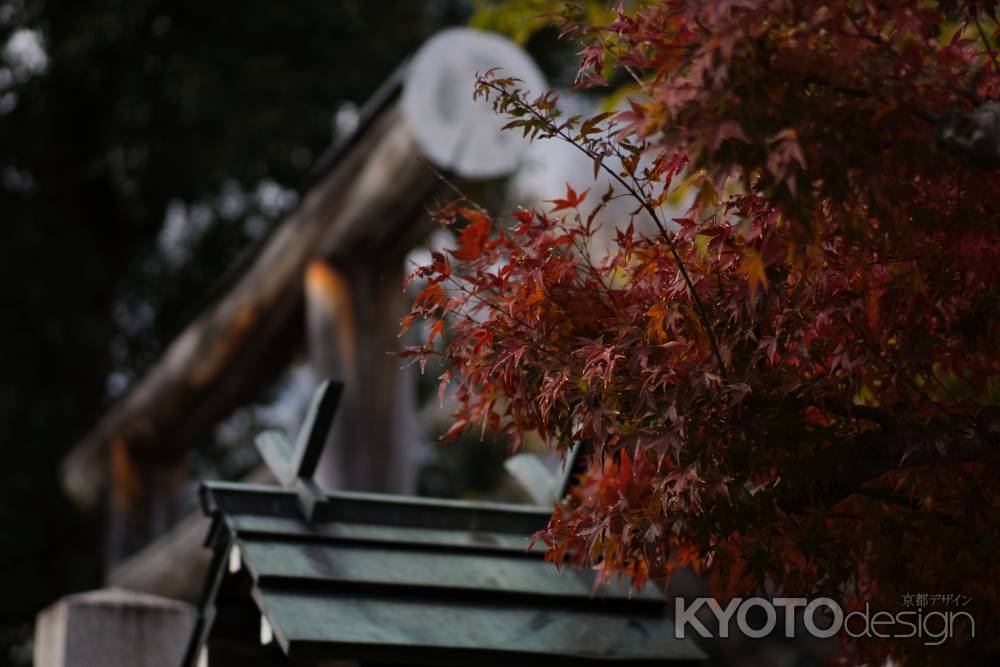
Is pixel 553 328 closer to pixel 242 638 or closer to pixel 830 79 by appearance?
pixel 830 79

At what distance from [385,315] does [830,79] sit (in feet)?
12.4

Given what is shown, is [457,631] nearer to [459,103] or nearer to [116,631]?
[116,631]

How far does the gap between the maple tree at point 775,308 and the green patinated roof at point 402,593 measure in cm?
60

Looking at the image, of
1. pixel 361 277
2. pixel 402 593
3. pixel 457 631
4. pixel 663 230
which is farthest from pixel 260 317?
pixel 663 230

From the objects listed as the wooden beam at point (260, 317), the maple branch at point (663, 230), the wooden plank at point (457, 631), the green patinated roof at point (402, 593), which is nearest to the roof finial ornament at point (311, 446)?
the green patinated roof at point (402, 593)

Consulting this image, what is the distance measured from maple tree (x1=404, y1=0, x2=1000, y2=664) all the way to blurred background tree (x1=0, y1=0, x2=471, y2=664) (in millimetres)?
7740

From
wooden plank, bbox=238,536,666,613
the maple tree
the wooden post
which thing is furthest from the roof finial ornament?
the wooden post

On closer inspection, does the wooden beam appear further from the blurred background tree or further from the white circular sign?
the blurred background tree

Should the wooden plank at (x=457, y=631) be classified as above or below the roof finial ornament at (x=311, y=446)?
below

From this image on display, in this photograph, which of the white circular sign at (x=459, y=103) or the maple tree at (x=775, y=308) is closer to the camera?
the maple tree at (x=775, y=308)

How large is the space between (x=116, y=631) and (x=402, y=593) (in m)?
1.40

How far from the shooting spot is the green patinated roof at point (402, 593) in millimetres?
3072

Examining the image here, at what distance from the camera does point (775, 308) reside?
2.43m

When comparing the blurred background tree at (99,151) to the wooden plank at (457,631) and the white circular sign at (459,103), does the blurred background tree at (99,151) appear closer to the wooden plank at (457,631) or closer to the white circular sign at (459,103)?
the white circular sign at (459,103)
